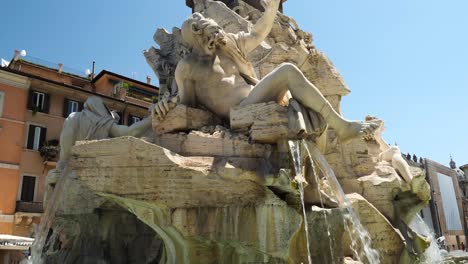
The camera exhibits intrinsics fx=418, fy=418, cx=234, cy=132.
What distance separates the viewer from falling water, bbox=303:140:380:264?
4.85 meters

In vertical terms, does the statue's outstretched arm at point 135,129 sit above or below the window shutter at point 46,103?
below

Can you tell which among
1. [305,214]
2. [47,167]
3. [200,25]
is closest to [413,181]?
[305,214]

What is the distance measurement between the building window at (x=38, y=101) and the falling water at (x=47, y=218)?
1905 cm

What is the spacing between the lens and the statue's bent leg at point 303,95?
15.9 feet

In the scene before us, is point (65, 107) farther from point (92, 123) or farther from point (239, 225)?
point (239, 225)

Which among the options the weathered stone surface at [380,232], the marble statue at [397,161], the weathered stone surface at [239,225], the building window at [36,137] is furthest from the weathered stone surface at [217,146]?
the building window at [36,137]

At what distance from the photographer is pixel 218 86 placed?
5344 millimetres

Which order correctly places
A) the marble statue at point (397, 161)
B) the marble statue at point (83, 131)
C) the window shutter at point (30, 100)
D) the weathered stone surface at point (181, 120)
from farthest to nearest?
the window shutter at point (30, 100) → the marble statue at point (397, 161) → the marble statue at point (83, 131) → the weathered stone surface at point (181, 120)

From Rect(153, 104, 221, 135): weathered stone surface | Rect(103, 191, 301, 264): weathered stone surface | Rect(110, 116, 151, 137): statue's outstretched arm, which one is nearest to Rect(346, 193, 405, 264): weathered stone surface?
Rect(103, 191, 301, 264): weathered stone surface

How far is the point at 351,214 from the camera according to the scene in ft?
16.3

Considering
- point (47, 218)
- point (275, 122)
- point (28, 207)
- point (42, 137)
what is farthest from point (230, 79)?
point (42, 137)

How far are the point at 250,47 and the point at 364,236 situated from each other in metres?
2.93

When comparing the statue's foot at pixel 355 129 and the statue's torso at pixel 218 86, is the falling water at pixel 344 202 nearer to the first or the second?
the statue's foot at pixel 355 129

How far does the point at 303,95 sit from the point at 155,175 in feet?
6.34
